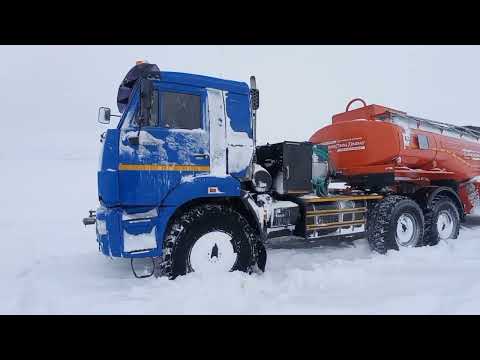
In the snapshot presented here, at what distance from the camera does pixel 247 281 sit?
382cm

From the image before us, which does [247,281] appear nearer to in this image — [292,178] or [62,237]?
[292,178]

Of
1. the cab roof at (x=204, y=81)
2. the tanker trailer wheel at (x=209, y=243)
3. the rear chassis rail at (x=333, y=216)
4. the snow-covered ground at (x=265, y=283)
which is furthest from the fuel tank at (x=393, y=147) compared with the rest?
the tanker trailer wheel at (x=209, y=243)

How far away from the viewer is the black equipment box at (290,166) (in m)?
4.91

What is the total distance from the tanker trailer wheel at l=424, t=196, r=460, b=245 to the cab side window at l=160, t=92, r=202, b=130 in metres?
5.30

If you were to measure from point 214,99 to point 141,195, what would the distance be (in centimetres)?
162

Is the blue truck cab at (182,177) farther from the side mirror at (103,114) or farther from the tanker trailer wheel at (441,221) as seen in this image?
the tanker trailer wheel at (441,221)

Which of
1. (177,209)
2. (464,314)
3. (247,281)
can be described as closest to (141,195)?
(177,209)

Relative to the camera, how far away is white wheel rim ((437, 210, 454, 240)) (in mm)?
6668

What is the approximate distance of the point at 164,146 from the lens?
3820mm

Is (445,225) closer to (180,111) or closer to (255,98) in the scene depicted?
(255,98)

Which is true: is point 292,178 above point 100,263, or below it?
above

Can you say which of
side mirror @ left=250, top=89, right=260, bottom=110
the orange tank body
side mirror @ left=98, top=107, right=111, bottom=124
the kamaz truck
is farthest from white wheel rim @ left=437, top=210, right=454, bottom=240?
side mirror @ left=98, top=107, right=111, bottom=124

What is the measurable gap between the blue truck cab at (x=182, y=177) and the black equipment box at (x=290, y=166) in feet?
1.61

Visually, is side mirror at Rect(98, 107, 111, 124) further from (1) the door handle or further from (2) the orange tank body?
(2) the orange tank body
